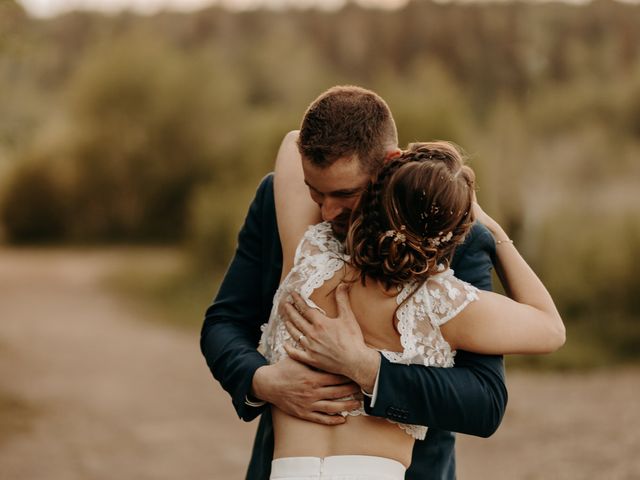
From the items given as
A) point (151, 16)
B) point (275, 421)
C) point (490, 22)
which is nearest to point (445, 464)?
point (275, 421)

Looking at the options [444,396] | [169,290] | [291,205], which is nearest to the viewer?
[444,396]

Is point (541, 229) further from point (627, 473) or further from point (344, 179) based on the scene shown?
point (344, 179)

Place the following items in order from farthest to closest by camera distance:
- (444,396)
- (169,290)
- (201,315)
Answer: (169,290) → (201,315) → (444,396)

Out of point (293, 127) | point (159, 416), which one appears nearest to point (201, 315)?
point (293, 127)

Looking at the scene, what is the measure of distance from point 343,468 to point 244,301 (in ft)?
1.76

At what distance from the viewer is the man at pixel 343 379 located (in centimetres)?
180

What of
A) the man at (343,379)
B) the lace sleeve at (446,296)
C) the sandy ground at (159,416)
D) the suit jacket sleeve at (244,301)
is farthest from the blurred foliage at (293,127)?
the lace sleeve at (446,296)

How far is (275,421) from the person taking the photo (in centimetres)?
196

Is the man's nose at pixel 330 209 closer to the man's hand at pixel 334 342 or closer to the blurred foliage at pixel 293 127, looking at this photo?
the man's hand at pixel 334 342

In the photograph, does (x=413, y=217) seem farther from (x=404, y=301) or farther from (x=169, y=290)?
(x=169, y=290)

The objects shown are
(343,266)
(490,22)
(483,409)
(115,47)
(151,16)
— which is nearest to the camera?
(483,409)

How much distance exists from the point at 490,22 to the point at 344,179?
39.2m

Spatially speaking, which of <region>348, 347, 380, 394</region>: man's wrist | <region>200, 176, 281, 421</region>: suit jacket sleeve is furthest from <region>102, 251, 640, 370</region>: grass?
<region>348, 347, 380, 394</region>: man's wrist

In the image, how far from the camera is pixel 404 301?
72.9 inches
